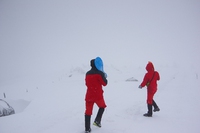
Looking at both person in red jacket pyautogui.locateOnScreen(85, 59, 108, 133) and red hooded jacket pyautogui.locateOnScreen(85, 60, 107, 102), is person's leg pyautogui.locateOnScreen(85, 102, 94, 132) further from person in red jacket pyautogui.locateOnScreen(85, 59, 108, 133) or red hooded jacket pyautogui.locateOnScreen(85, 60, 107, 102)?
red hooded jacket pyautogui.locateOnScreen(85, 60, 107, 102)

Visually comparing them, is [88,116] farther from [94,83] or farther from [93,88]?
[94,83]

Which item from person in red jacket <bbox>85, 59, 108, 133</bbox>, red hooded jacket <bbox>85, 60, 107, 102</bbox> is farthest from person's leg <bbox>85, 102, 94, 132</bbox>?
red hooded jacket <bbox>85, 60, 107, 102</bbox>

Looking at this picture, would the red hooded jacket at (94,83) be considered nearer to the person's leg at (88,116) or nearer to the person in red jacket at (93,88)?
the person in red jacket at (93,88)

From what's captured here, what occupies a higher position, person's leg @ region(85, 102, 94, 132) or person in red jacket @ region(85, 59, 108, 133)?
person in red jacket @ region(85, 59, 108, 133)

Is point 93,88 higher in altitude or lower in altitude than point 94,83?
lower

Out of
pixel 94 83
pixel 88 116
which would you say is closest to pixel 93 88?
pixel 94 83

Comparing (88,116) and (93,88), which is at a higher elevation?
(93,88)

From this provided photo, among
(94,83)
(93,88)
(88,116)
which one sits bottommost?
(88,116)

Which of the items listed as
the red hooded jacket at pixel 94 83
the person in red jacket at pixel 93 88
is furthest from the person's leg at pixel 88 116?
the red hooded jacket at pixel 94 83

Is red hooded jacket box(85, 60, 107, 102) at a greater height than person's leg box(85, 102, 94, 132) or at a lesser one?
greater

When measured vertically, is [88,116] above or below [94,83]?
below

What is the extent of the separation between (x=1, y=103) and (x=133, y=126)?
6.32m

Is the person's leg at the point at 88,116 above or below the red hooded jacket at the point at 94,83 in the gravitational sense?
below

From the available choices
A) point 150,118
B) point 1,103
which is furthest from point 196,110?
point 1,103
